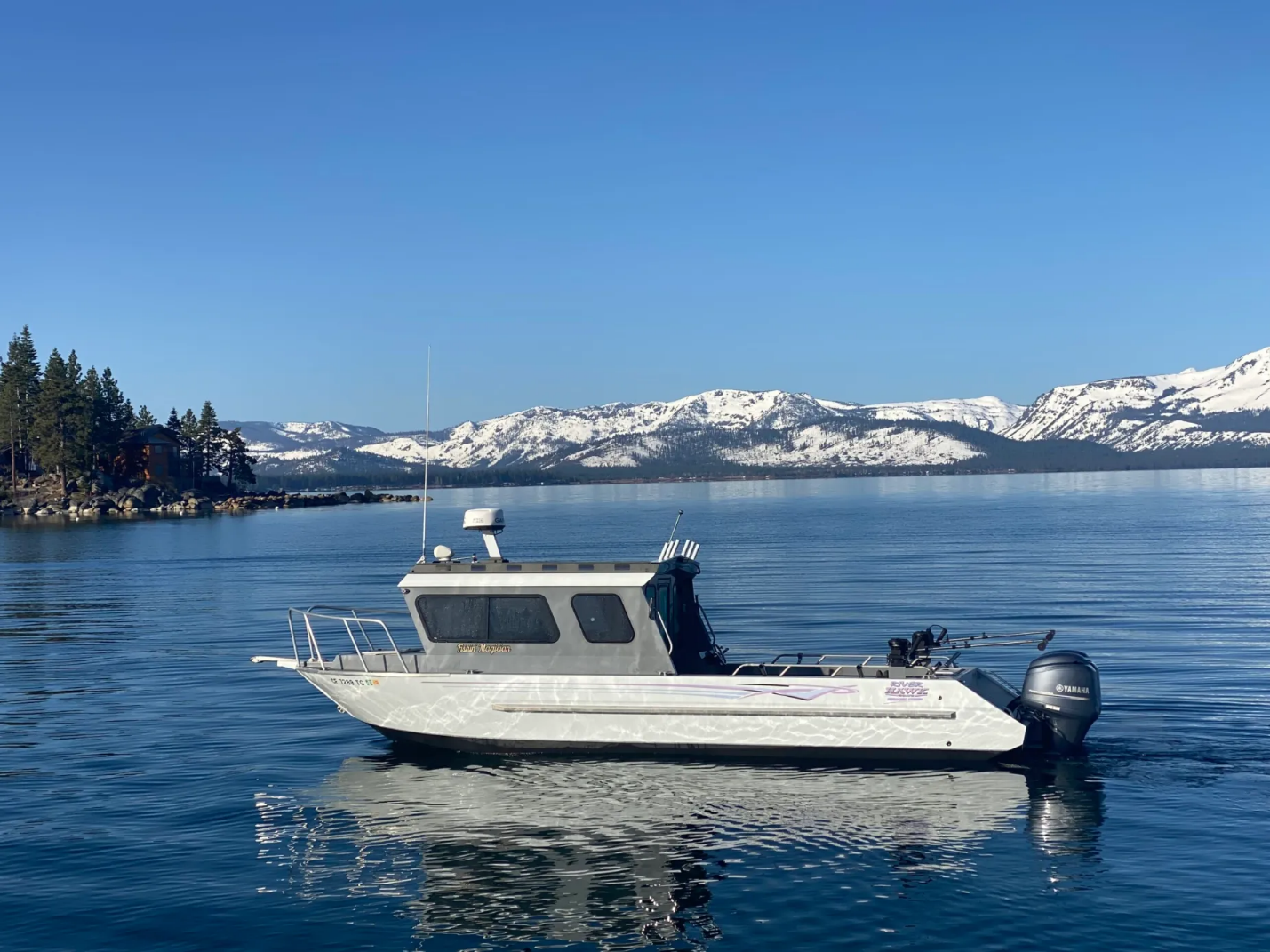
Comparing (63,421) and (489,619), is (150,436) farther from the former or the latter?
(489,619)

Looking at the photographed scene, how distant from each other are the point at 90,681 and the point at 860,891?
21191mm

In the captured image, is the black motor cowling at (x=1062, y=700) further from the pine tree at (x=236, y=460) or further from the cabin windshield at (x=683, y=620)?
the pine tree at (x=236, y=460)

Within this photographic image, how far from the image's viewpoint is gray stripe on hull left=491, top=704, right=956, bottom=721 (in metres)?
17.7

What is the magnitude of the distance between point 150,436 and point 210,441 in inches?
431

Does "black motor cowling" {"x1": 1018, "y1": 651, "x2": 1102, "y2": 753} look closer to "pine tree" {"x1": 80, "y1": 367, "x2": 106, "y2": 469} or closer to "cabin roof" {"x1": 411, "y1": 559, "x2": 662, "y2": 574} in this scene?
"cabin roof" {"x1": 411, "y1": 559, "x2": 662, "y2": 574}

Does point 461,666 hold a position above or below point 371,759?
above

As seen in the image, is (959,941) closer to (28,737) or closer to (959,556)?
(28,737)

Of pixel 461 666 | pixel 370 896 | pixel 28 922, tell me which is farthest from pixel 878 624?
pixel 28 922

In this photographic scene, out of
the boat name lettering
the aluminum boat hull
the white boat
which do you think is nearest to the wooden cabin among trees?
the white boat

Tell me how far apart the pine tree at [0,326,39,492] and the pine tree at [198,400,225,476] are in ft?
64.8

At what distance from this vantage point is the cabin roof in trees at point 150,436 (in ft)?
434

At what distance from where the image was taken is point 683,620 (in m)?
20.2

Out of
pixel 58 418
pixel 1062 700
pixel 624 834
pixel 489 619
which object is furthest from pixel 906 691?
pixel 58 418

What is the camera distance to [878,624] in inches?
1310
